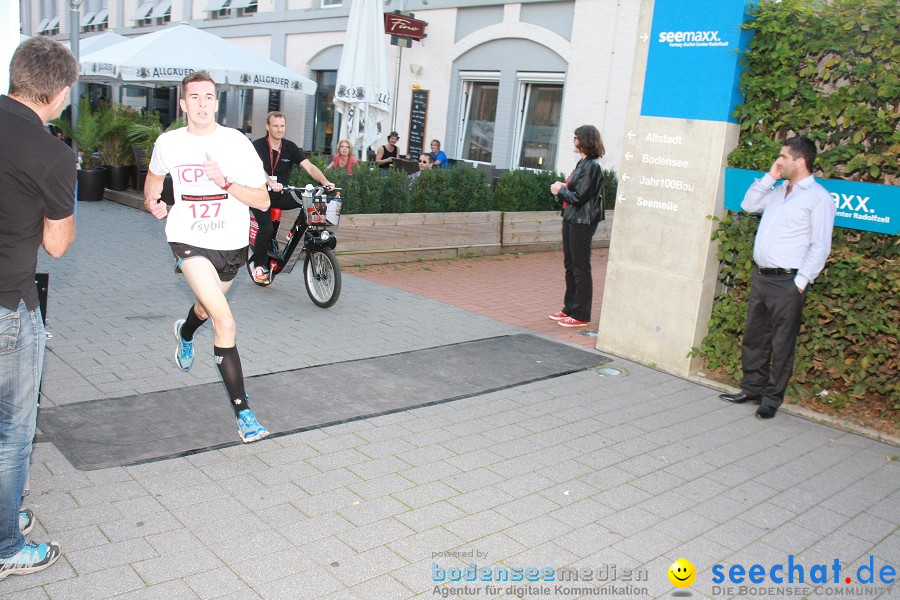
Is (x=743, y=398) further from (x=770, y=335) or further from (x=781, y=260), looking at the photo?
(x=781, y=260)

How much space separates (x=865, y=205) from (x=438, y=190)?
6.74m

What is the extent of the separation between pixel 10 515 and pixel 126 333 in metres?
3.65

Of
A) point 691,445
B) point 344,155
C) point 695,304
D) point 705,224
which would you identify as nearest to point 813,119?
point 705,224

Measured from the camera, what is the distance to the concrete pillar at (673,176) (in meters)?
6.12

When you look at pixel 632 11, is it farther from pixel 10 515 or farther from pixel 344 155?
pixel 10 515

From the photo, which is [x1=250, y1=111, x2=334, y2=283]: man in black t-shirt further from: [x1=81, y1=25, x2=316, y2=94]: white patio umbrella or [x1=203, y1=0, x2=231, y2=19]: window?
[x1=203, y1=0, x2=231, y2=19]: window

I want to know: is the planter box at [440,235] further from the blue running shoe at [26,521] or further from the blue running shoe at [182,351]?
the blue running shoe at [26,521]

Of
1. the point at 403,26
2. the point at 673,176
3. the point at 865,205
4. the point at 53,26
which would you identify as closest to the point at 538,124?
the point at 403,26

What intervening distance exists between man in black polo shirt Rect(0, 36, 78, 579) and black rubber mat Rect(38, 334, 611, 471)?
3.59 feet

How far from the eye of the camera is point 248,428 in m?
4.50

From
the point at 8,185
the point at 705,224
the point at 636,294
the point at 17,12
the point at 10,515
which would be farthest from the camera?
the point at 636,294

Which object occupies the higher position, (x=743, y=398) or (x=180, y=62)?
(x=180, y=62)

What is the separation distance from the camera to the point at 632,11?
14.3 metres

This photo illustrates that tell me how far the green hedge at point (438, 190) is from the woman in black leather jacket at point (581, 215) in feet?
11.1
